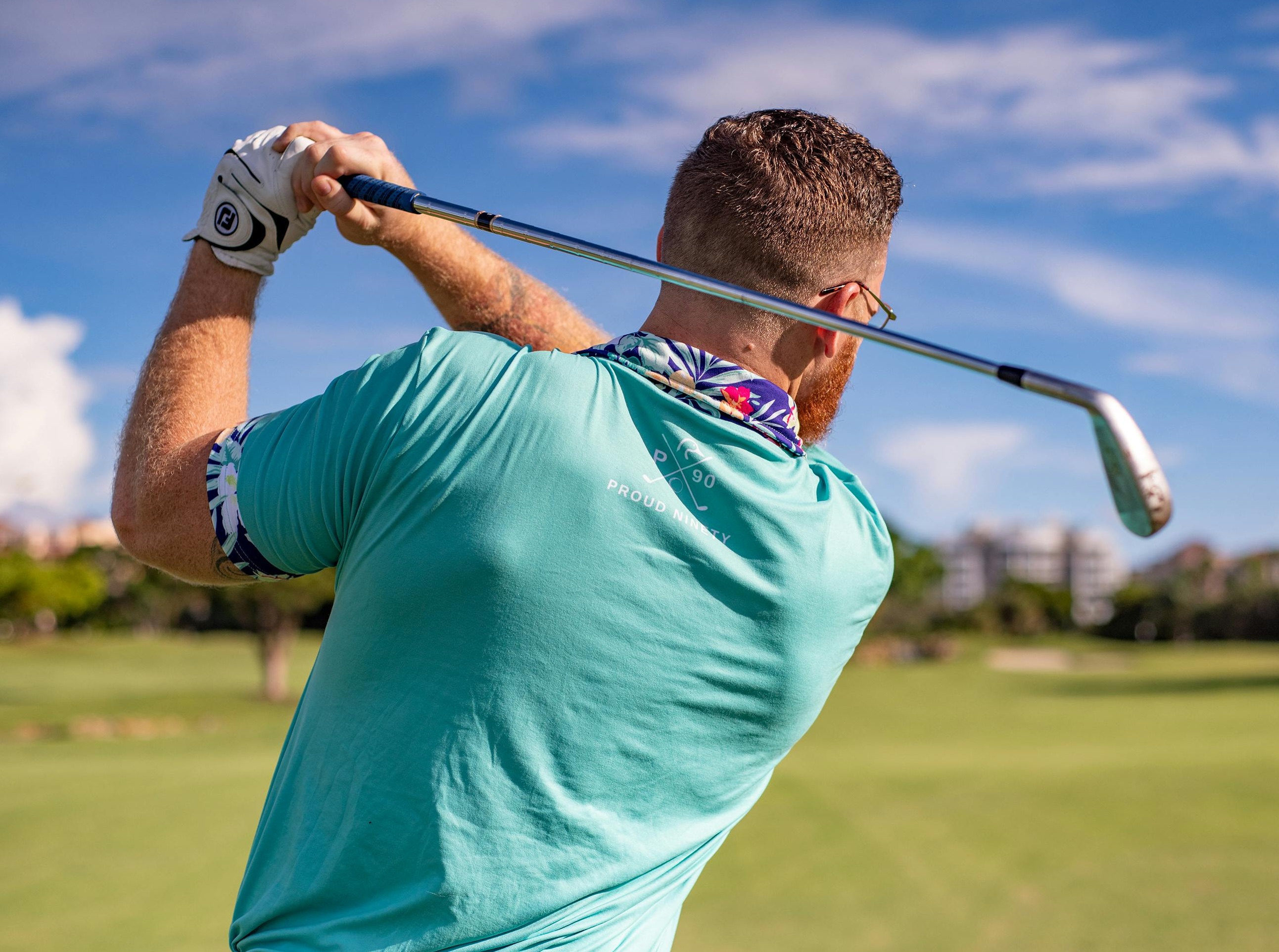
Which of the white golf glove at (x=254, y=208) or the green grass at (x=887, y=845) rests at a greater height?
the white golf glove at (x=254, y=208)

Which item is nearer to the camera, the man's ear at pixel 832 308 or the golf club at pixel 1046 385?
the golf club at pixel 1046 385

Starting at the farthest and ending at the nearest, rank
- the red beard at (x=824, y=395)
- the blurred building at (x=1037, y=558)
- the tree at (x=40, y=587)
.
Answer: the blurred building at (x=1037, y=558) → the tree at (x=40, y=587) → the red beard at (x=824, y=395)

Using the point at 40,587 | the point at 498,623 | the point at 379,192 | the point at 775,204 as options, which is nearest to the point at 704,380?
the point at 775,204

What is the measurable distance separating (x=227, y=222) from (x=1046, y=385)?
1.03 meters

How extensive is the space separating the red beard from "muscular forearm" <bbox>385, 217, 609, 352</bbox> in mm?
450

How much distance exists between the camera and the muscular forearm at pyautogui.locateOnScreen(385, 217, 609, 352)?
1.90m

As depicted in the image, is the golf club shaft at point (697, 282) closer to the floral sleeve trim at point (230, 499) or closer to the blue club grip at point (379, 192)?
the blue club grip at point (379, 192)

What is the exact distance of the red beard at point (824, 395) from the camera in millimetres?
1653

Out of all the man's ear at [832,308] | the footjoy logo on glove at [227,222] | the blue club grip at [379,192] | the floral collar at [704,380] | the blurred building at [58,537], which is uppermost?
the blue club grip at [379,192]

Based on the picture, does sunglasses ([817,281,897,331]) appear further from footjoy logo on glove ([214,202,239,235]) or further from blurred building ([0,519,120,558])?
blurred building ([0,519,120,558])

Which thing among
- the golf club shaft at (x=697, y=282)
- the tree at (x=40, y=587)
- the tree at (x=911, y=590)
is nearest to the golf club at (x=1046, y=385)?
the golf club shaft at (x=697, y=282)

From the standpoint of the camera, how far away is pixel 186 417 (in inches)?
54.7

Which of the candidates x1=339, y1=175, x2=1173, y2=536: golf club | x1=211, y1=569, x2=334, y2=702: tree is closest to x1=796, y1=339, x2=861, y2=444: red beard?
x1=339, y1=175, x2=1173, y2=536: golf club

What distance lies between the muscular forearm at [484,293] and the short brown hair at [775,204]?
17.0 inches
